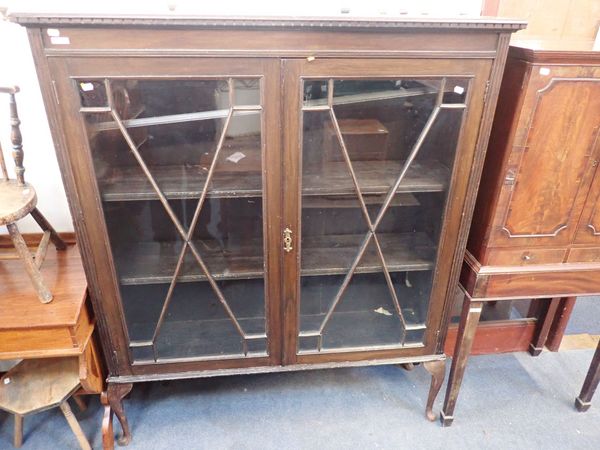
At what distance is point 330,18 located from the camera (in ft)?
2.92

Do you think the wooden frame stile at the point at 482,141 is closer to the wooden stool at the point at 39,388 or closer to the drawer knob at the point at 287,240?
the drawer knob at the point at 287,240

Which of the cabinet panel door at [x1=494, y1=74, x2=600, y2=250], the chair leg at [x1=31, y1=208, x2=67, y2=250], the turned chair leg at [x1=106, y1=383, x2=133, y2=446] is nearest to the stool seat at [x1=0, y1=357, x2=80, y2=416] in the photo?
the turned chair leg at [x1=106, y1=383, x2=133, y2=446]

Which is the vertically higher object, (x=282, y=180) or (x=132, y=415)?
(x=282, y=180)

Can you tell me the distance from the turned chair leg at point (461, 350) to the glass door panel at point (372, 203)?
0.36 ft

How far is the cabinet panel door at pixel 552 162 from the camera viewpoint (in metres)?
1.01

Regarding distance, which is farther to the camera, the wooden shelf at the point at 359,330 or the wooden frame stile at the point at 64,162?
the wooden shelf at the point at 359,330

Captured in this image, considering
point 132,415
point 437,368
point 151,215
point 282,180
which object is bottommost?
point 132,415

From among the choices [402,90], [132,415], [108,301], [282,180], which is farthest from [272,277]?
[132,415]

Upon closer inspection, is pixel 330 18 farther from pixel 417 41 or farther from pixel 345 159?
pixel 345 159

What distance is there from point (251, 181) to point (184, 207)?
19 cm

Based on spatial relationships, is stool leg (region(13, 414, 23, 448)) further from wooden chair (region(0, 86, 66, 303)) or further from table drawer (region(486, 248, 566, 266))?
table drawer (region(486, 248, 566, 266))

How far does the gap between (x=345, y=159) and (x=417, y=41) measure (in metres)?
0.32

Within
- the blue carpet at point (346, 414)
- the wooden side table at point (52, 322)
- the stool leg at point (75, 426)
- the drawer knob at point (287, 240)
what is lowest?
the blue carpet at point (346, 414)

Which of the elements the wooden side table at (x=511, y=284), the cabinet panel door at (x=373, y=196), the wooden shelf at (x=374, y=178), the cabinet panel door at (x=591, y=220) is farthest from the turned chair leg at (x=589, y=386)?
the wooden shelf at (x=374, y=178)
